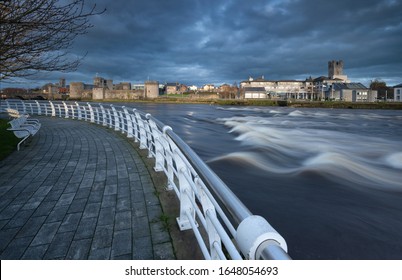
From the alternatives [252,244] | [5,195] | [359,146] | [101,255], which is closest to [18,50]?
[5,195]

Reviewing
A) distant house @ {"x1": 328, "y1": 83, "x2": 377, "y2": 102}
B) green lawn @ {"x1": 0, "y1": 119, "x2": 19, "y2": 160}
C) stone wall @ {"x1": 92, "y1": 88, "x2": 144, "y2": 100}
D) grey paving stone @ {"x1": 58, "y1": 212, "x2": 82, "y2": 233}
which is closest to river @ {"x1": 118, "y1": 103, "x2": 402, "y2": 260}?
grey paving stone @ {"x1": 58, "y1": 212, "x2": 82, "y2": 233}

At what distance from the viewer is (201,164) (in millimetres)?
2102

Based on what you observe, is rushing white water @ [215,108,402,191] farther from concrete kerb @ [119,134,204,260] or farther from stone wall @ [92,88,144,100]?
stone wall @ [92,88,144,100]

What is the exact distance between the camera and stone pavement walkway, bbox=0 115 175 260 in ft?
8.60

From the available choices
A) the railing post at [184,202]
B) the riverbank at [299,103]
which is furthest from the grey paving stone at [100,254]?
the riverbank at [299,103]

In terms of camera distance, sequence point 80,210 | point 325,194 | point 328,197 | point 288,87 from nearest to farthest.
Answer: point 80,210 < point 328,197 < point 325,194 < point 288,87

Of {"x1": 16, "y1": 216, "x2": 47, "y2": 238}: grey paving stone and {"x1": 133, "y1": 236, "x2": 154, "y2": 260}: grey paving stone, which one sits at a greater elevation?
{"x1": 16, "y1": 216, "x2": 47, "y2": 238}: grey paving stone

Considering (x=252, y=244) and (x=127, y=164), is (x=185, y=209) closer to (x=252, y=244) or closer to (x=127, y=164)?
(x=252, y=244)

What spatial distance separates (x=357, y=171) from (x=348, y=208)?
370 centimetres

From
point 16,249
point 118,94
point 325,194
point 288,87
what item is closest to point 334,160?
point 325,194

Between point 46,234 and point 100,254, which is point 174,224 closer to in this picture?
point 100,254

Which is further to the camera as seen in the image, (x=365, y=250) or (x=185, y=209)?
(x=365, y=250)

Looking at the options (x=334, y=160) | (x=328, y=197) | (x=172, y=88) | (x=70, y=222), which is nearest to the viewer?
(x=70, y=222)

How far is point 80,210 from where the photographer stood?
11.4 feet
